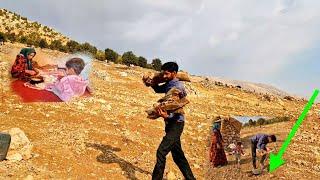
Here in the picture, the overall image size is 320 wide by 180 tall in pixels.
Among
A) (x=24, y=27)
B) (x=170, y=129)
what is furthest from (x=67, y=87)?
(x=24, y=27)

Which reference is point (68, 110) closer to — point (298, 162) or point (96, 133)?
point (96, 133)

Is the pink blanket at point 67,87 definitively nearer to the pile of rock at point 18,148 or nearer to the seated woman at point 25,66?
the seated woman at point 25,66

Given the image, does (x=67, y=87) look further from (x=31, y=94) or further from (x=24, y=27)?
Result: (x=24, y=27)

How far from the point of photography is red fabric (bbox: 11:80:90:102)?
59.6 ft

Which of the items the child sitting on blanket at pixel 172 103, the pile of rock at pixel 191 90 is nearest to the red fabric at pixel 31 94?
the child sitting on blanket at pixel 172 103

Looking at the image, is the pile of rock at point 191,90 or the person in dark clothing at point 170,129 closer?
the person in dark clothing at point 170,129

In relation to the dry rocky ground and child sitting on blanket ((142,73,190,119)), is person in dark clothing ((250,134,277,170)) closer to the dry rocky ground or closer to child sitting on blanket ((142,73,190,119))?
the dry rocky ground

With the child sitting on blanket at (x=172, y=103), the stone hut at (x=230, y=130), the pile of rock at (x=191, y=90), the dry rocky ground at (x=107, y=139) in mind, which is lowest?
the dry rocky ground at (x=107, y=139)

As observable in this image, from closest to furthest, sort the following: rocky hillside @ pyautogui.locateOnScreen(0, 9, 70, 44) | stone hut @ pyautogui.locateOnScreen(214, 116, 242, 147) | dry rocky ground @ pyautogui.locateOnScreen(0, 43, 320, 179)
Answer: dry rocky ground @ pyautogui.locateOnScreen(0, 43, 320, 179), stone hut @ pyautogui.locateOnScreen(214, 116, 242, 147), rocky hillside @ pyautogui.locateOnScreen(0, 9, 70, 44)

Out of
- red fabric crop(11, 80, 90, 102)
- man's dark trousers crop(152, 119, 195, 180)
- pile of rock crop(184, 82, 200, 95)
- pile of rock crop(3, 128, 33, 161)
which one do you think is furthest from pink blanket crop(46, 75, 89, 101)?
pile of rock crop(184, 82, 200, 95)

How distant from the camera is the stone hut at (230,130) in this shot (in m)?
13.5

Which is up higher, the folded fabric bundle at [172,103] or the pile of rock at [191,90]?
the folded fabric bundle at [172,103]

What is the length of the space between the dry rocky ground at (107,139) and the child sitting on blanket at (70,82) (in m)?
0.46

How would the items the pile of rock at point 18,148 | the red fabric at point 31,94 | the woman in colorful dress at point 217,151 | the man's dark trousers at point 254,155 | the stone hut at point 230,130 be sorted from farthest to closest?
the red fabric at point 31,94 < the stone hut at point 230,130 < the woman in colorful dress at point 217,151 < the man's dark trousers at point 254,155 < the pile of rock at point 18,148
